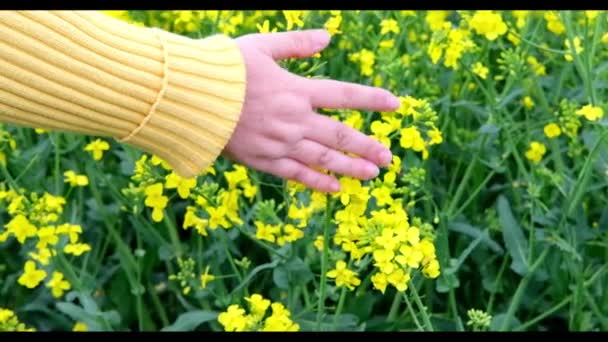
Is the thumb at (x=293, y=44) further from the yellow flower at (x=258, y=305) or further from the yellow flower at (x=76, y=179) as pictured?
the yellow flower at (x=76, y=179)

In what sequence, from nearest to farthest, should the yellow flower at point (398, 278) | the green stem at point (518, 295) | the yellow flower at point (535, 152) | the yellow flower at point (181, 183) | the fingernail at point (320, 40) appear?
the yellow flower at point (398, 278)
the fingernail at point (320, 40)
the yellow flower at point (181, 183)
the green stem at point (518, 295)
the yellow flower at point (535, 152)

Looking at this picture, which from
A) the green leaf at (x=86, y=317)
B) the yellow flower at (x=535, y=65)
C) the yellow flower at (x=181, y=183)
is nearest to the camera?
the yellow flower at (x=181, y=183)

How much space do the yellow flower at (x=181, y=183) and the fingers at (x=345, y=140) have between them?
0.86 ft

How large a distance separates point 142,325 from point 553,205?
697mm

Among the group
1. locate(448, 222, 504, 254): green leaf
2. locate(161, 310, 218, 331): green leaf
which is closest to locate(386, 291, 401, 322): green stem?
locate(448, 222, 504, 254): green leaf

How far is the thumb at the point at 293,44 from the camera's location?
127 centimetres

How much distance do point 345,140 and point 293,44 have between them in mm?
137

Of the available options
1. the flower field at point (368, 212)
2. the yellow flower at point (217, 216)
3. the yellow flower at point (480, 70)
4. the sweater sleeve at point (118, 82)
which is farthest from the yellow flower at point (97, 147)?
the yellow flower at point (480, 70)

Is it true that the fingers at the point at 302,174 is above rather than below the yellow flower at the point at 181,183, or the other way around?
above

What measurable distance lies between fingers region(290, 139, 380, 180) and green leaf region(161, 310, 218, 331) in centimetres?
51

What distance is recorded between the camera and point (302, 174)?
1238mm

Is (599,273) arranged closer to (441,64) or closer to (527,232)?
(527,232)
